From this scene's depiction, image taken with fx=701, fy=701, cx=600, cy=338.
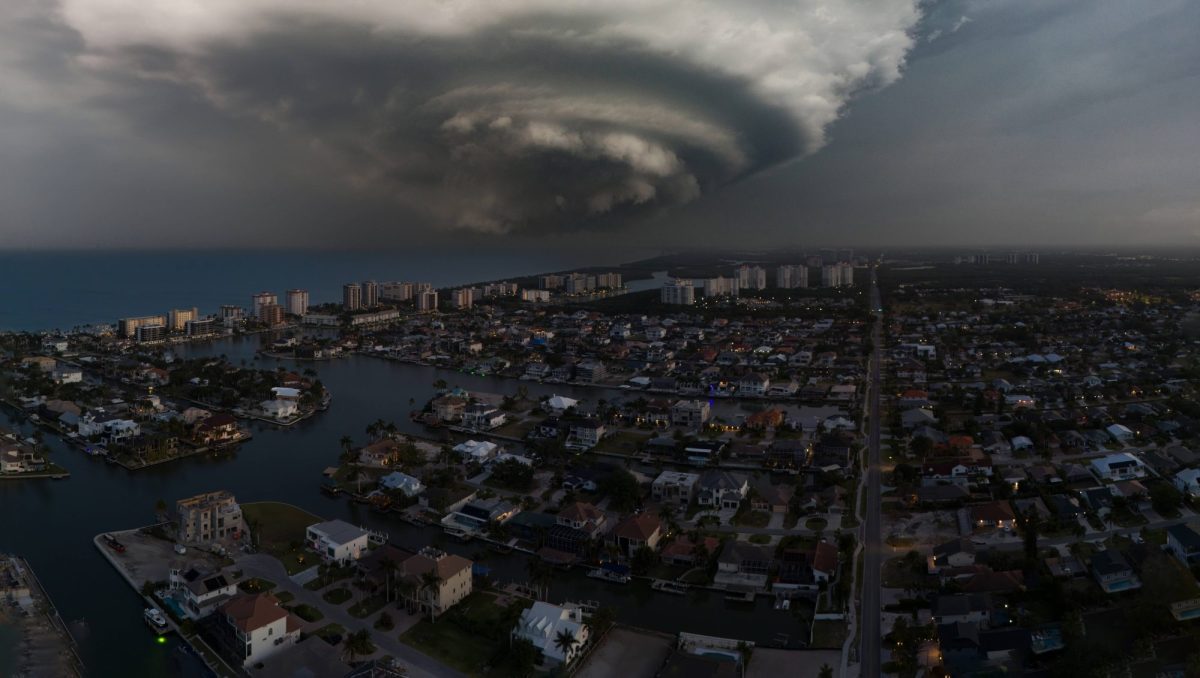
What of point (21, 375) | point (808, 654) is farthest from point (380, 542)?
point (21, 375)

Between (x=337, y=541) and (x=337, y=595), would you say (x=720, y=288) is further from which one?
(x=337, y=595)

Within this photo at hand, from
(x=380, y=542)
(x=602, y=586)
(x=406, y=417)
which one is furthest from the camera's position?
(x=406, y=417)

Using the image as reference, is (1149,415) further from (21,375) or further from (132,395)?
(21,375)

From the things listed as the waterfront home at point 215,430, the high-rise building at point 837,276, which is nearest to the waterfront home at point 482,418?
the waterfront home at point 215,430

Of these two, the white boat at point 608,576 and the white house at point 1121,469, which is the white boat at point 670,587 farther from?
the white house at point 1121,469

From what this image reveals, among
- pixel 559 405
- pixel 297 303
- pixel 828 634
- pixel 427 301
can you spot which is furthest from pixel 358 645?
pixel 427 301

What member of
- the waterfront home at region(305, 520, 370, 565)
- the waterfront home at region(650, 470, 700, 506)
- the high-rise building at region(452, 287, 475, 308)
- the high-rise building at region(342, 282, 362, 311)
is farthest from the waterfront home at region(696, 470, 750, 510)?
the high-rise building at region(342, 282, 362, 311)
